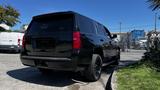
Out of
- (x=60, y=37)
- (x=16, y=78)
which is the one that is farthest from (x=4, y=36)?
(x=60, y=37)

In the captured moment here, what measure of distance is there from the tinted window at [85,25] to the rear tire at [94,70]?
82cm

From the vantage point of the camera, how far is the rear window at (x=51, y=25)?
7898 mm

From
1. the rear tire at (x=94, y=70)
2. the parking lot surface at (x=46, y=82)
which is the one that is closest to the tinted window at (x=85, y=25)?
the rear tire at (x=94, y=70)

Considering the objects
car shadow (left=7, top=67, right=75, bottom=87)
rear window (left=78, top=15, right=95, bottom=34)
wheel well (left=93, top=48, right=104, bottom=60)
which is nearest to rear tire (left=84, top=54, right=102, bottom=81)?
wheel well (left=93, top=48, right=104, bottom=60)

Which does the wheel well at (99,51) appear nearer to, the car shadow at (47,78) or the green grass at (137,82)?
the green grass at (137,82)

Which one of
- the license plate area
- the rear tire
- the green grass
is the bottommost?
the green grass

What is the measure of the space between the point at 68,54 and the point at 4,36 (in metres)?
15.7

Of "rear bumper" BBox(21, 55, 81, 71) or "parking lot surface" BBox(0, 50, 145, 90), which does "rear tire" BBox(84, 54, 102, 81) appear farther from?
"rear bumper" BBox(21, 55, 81, 71)

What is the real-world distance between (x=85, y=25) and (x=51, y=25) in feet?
3.41

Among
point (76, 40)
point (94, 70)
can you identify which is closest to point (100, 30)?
point (94, 70)

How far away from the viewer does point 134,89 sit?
7289 mm

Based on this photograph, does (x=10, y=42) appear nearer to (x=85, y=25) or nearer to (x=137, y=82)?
(x=85, y=25)

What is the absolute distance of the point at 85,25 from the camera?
852 cm

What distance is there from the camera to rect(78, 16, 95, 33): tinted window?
8.12m
